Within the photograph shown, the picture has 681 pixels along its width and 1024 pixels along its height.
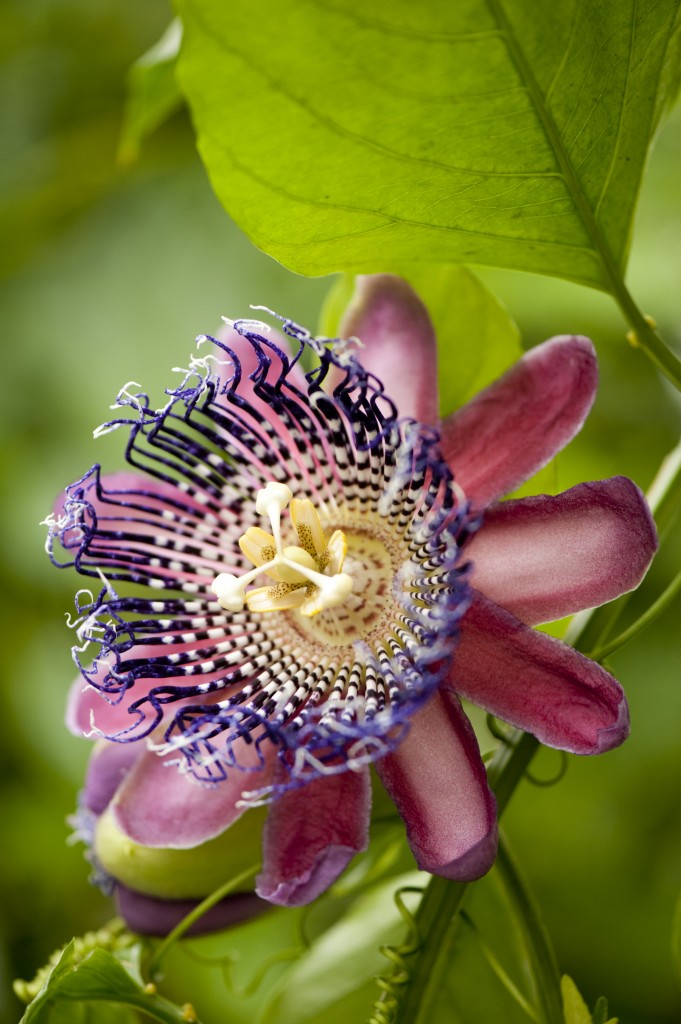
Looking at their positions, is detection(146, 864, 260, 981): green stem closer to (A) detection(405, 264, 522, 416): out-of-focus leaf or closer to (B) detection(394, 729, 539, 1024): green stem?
(B) detection(394, 729, 539, 1024): green stem

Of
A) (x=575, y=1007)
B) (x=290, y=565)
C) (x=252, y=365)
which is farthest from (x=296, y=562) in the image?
(x=575, y=1007)

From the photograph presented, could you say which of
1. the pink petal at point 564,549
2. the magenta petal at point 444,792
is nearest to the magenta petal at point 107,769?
the magenta petal at point 444,792

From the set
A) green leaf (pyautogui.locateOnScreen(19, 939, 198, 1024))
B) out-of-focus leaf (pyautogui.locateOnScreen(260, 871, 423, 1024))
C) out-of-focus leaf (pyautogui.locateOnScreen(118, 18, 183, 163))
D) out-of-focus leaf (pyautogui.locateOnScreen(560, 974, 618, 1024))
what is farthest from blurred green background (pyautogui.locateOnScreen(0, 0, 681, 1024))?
out-of-focus leaf (pyautogui.locateOnScreen(118, 18, 183, 163))

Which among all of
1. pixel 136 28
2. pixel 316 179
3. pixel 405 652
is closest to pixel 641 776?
pixel 405 652

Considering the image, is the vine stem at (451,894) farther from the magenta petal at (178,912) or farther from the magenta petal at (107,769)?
the magenta petal at (107,769)

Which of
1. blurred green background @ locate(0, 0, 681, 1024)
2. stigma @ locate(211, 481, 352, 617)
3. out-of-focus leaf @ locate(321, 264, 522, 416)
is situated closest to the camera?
stigma @ locate(211, 481, 352, 617)
